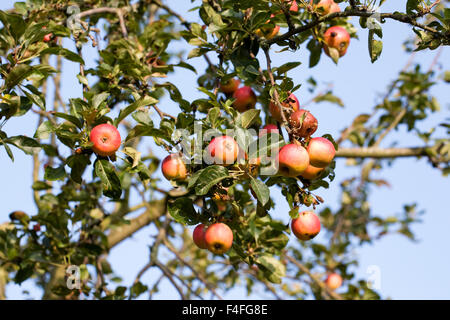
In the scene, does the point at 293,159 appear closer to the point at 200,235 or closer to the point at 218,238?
the point at 218,238

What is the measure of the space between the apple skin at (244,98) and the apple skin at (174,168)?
51 cm

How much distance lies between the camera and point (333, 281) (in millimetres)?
4574

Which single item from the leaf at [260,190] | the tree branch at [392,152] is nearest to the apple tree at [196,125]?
the leaf at [260,190]

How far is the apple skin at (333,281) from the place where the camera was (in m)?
4.57

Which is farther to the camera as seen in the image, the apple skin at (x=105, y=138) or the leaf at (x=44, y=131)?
the leaf at (x=44, y=131)

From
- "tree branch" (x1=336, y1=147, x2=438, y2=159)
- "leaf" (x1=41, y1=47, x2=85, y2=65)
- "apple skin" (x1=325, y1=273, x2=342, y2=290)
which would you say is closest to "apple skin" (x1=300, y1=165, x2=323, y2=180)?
"leaf" (x1=41, y1=47, x2=85, y2=65)

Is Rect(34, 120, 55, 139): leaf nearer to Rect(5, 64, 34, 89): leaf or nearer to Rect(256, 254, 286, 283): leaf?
Rect(5, 64, 34, 89): leaf

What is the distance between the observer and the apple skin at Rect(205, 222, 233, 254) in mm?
1670

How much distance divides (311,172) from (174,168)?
0.56 meters

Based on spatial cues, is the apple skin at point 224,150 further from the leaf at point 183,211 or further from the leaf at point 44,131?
the leaf at point 44,131

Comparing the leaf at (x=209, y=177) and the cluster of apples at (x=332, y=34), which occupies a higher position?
the cluster of apples at (x=332, y=34)

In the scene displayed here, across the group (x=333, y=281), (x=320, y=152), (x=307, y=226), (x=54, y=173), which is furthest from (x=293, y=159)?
(x=333, y=281)
